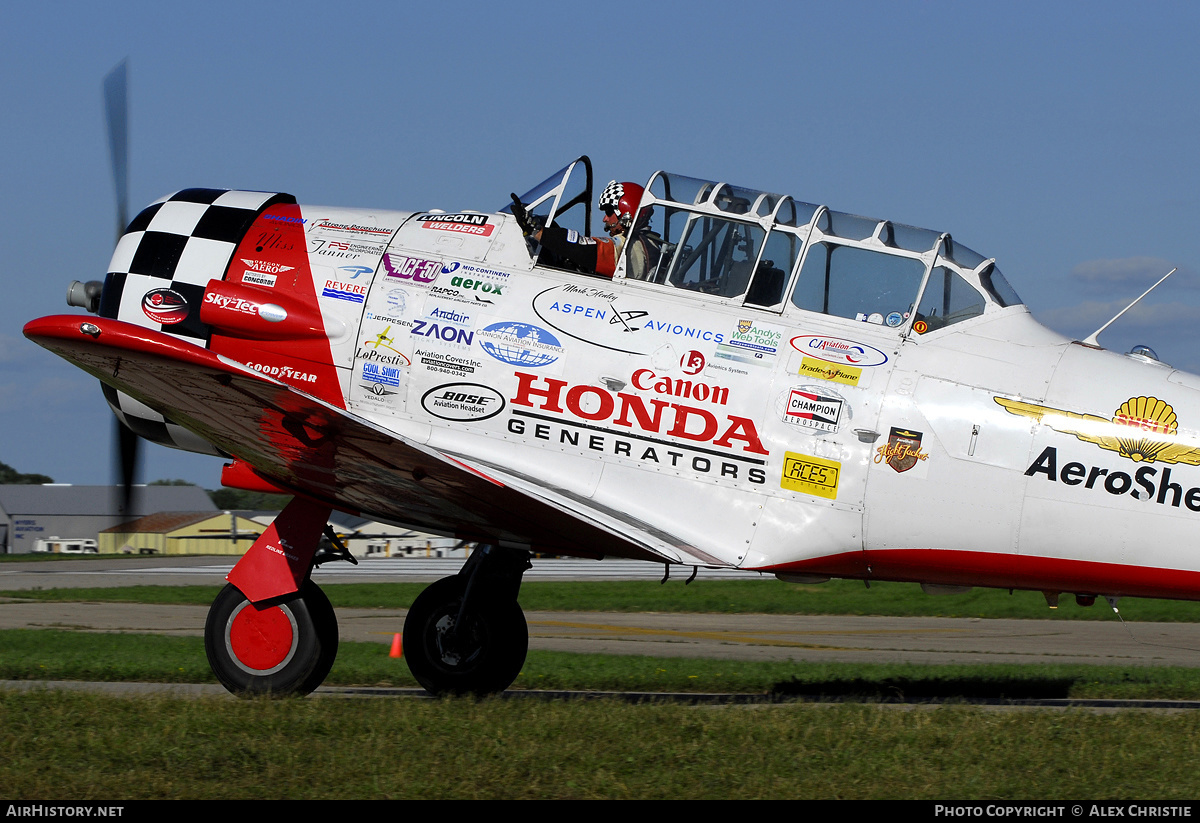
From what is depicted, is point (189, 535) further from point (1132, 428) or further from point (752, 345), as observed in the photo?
point (1132, 428)

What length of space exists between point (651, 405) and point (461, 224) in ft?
6.88

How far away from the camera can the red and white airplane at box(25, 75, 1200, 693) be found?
698cm

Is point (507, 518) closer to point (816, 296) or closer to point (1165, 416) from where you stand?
point (816, 296)

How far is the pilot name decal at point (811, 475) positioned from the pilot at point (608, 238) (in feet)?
5.31

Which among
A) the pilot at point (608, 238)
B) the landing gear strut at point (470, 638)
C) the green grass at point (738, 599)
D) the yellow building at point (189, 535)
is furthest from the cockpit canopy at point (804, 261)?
the yellow building at point (189, 535)

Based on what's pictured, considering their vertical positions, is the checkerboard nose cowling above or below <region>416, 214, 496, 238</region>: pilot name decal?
below

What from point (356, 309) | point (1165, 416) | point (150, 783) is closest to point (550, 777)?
point (150, 783)

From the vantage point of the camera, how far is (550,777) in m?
5.31

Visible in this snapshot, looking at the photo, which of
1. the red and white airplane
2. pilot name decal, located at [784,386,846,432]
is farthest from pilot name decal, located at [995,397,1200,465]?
pilot name decal, located at [784,386,846,432]

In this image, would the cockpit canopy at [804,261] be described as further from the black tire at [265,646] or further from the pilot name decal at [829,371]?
the black tire at [265,646]

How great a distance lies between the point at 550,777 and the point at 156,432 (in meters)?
4.62

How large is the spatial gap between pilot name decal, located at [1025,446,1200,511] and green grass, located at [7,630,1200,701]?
246 cm

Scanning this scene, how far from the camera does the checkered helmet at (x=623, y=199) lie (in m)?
8.05

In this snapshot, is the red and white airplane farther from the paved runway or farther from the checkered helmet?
the paved runway
